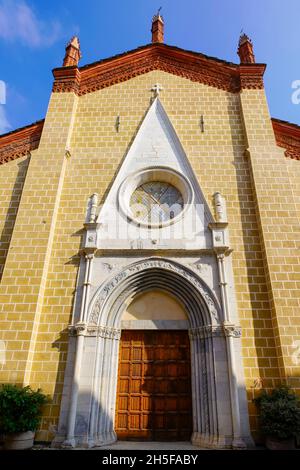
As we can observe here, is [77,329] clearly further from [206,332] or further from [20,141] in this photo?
[20,141]

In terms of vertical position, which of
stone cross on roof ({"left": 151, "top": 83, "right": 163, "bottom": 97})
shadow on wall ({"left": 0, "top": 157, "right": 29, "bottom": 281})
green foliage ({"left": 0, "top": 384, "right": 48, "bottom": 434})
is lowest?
green foliage ({"left": 0, "top": 384, "right": 48, "bottom": 434})

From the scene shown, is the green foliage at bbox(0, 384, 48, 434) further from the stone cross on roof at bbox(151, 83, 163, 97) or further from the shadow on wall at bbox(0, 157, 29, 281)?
the stone cross on roof at bbox(151, 83, 163, 97)

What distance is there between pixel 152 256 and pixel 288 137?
6.31m

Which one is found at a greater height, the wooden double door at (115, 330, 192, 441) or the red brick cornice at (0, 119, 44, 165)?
the red brick cornice at (0, 119, 44, 165)

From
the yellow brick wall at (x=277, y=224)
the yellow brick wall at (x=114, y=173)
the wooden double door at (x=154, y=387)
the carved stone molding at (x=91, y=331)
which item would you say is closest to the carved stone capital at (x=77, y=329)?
the carved stone molding at (x=91, y=331)

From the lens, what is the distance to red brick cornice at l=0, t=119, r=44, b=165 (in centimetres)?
1098

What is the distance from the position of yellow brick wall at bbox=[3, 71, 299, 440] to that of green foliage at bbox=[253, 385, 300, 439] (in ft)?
1.87

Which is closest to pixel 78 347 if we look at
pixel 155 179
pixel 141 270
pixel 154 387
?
pixel 154 387

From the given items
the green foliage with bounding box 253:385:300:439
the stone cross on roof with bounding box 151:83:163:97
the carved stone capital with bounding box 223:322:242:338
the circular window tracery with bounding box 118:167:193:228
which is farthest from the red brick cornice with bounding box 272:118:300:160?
the green foliage with bounding box 253:385:300:439

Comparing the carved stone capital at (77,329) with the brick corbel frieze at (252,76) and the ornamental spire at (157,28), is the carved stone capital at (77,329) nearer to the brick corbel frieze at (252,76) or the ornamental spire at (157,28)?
the brick corbel frieze at (252,76)

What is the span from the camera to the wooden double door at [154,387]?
760 centimetres

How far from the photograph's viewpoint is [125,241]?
29.4 ft

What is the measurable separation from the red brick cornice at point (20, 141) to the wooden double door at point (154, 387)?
7.10 m

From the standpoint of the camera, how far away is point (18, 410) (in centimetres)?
662
